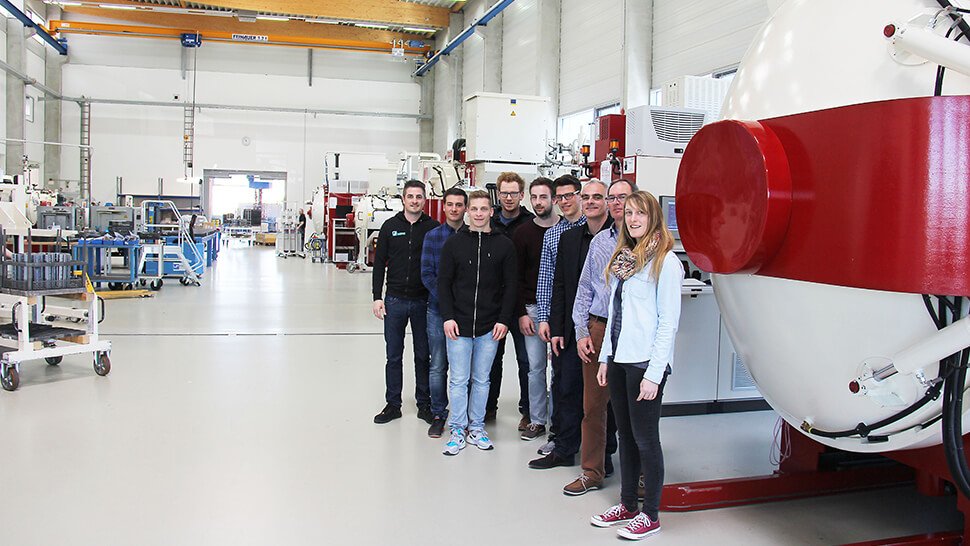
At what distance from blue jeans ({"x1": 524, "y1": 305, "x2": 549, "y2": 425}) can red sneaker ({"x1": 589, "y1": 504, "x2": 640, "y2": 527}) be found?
1082 millimetres

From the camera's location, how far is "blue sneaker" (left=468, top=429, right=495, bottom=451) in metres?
3.84

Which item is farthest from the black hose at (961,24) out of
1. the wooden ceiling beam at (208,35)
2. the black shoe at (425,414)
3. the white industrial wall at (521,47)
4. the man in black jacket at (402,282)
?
the wooden ceiling beam at (208,35)

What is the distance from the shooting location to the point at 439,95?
2145cm

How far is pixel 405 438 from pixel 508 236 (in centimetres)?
123

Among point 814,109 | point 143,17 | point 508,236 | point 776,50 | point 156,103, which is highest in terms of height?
point 143,17

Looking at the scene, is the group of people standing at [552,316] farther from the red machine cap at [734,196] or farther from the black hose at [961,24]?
the black hose at [961,24]

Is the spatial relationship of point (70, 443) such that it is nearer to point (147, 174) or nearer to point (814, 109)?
point (814, 109)

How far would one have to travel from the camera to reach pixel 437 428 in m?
4.05

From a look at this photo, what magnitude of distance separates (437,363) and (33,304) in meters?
2.90

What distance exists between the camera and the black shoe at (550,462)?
140 inches

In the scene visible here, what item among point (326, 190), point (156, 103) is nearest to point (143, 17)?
point (156, 103)

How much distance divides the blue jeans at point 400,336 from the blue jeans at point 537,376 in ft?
2.11

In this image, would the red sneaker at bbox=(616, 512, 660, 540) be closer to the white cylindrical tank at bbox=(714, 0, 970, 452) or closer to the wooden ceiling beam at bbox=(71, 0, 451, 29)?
the white cylindrical tank at bbox=(714, 0, 970, 452)

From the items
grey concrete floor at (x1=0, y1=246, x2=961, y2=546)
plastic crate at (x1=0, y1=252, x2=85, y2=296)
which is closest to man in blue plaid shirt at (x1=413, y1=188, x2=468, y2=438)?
grey concrete floor at (x1=0, y1=246, x2=961, y2=546)
